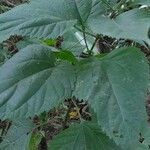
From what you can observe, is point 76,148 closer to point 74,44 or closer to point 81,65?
point 81,65

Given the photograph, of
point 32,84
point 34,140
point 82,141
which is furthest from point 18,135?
point 32,84

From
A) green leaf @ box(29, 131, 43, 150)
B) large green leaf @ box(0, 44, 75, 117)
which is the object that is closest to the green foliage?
large green leaf @ box(0, 44, 75, 117)

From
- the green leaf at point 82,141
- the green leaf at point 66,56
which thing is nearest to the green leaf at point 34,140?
the green leaf at point 82,141

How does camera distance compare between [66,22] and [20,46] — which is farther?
[20,46]

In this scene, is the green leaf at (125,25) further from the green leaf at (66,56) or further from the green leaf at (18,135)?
the green leaf at (18,135)

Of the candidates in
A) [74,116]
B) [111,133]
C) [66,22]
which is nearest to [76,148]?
[111,133]

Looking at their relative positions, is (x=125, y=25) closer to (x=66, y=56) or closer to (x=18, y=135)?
(x=66, y=56)
